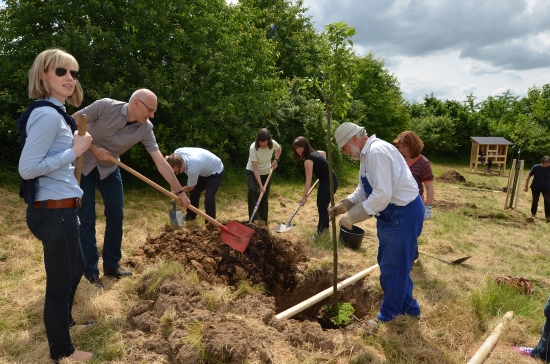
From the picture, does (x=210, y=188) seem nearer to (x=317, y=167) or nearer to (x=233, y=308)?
(x=317, y=167)

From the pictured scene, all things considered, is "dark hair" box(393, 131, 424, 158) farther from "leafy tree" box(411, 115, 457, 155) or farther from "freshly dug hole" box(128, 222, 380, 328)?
"leafy tree" box(411, 115, 457, 155)

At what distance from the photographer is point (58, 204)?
7.45ft

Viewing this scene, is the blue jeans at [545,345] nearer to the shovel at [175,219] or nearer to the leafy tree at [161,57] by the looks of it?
the shovel at [175,219]

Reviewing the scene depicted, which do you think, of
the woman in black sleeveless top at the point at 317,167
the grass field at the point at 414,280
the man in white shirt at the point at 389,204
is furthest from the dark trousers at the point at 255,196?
the man in white shirt at the point at 389,204

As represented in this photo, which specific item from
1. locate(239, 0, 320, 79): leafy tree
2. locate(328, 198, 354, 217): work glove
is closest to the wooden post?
locate(328, 198, 354, 217): work glove

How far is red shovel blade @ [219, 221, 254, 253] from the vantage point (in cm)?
464

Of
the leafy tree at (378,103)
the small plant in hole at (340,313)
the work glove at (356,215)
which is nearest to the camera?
the work glove at (356,215)

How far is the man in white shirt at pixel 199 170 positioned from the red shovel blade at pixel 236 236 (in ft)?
3.35

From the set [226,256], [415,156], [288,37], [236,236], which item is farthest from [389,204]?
[288,37]

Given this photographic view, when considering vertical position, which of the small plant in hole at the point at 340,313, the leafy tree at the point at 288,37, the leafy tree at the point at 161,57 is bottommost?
the small plant in hole at the point at 340,313

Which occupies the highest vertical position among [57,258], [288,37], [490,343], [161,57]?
[288,37]

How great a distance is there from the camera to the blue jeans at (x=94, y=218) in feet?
12.1

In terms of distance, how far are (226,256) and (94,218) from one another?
5.28 feet

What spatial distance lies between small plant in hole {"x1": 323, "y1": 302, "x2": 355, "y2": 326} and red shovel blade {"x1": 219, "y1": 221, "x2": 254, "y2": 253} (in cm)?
125
